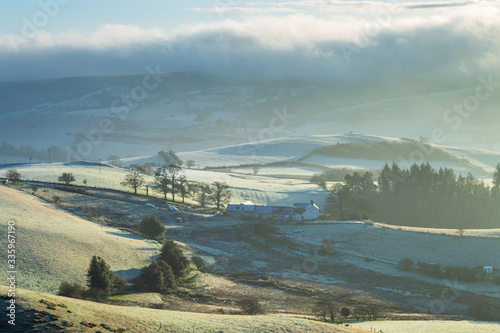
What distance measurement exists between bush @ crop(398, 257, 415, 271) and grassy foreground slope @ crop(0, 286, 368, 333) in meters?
26.4

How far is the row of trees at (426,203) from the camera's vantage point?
95.4 m

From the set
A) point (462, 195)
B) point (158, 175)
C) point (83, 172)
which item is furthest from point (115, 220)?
point (462, 195)

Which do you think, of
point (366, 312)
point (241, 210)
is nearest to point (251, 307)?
point (366, 312)

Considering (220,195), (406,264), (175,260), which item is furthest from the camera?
(220,195)

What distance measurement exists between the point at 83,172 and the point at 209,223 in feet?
142

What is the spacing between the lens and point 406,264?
208ft

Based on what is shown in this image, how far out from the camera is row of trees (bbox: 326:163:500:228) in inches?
3757

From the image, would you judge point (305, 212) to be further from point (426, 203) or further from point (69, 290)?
point (69, 290)

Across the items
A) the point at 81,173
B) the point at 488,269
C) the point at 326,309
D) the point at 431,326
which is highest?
the point at 81,173

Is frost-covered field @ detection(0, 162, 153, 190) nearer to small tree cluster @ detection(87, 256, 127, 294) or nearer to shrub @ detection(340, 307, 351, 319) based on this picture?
small tree cluster @ detection(87, 256, 127, 294)

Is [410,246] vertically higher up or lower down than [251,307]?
higher up

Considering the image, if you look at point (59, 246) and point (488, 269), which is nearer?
point (59, 246)

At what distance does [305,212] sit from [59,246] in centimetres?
4676

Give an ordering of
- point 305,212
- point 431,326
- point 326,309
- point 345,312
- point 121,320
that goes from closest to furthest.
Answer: point 121,320 < point 431,326 < point 345,312 < point 326,309 < point 305,212
